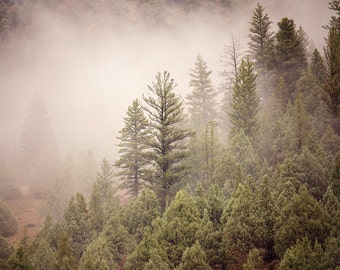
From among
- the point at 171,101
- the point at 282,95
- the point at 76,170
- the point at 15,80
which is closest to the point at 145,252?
the point at 171,101

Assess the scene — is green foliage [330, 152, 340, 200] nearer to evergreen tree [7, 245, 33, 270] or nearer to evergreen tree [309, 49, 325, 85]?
evergreen tree [7, 245, 33, 270]

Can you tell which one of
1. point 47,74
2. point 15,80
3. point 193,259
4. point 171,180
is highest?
point 47,74

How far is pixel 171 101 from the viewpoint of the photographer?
24781mm

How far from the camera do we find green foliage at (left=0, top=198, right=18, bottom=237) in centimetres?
3653

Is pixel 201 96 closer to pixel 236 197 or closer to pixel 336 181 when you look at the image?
pixel 236 197

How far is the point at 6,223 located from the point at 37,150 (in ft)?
82.0

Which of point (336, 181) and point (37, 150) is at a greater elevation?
point (37, 150)

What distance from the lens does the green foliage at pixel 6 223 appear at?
3653 centimetres

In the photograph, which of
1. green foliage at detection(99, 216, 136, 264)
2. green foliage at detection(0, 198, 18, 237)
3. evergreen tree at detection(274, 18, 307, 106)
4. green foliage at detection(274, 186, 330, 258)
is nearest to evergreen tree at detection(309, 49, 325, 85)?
evergreen tree at detection(274, 18, 307, 106)

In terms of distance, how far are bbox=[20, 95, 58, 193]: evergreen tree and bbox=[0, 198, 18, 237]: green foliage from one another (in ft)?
46.8

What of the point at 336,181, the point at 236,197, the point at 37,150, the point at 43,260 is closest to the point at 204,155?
the point at 236,197

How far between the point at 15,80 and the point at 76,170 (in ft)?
456

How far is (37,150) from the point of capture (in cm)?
5938

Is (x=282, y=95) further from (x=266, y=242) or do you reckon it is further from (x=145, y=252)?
(x=145, y=252)
